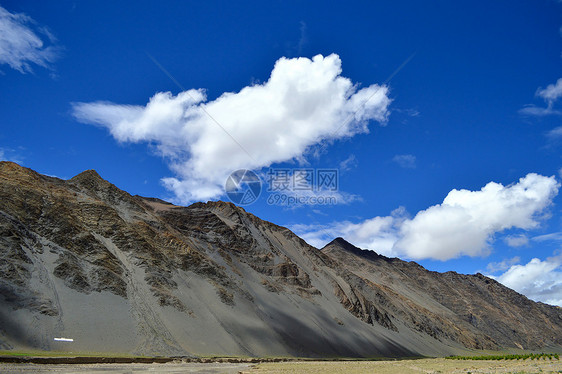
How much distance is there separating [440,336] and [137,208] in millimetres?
120350

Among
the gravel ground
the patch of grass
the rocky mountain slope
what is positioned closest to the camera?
the gravel ground

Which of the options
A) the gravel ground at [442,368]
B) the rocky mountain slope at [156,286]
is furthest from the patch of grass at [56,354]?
the gravel ground at [442,368]

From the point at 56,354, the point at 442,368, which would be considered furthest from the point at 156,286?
the point at 442,368

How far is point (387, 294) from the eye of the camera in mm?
159000

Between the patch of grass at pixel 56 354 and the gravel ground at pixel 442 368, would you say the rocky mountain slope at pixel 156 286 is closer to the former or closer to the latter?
the patch of grass at pixel 56 354

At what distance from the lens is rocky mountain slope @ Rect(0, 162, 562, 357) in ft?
181

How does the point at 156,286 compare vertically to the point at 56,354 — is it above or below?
above

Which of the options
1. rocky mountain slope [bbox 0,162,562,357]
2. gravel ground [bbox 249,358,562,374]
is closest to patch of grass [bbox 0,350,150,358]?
rocky mountain slope [bbox 0,162,562,357]

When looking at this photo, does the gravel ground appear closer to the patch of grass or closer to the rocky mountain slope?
the patch of grass

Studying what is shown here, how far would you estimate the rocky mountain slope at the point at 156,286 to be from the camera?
181 ft

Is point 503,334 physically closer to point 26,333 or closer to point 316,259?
point 316,259

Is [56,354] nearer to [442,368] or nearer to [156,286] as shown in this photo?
[156,286]

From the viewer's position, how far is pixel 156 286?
238 ft

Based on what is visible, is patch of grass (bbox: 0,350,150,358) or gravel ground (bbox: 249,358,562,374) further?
patch of grass (bbox: 0,350,150,358)
